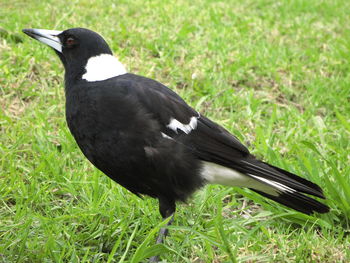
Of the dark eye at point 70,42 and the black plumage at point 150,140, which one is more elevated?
the dark eye at point 70,42

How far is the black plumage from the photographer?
7.37 feet

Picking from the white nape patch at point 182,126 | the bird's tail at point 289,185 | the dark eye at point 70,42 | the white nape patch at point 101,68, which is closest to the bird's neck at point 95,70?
the white nape patch at point 101,68

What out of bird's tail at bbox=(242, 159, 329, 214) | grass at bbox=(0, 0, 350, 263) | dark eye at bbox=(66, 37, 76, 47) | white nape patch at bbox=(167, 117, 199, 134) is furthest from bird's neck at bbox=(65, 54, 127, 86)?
bird's tail at bbox=(242, 159, 329, 214)

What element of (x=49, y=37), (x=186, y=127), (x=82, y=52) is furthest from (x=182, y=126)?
(x=49, y=37)

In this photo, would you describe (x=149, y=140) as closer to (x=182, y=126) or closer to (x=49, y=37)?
(x=182, y=126)

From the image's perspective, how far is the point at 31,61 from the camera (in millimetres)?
3855

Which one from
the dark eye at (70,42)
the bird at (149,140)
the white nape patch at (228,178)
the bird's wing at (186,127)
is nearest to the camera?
the bird at (149,140)

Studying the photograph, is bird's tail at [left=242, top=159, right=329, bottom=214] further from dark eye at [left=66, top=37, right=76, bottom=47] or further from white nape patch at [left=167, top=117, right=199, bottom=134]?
dark eye at [left=66, top=37, right=76, bottom=47]

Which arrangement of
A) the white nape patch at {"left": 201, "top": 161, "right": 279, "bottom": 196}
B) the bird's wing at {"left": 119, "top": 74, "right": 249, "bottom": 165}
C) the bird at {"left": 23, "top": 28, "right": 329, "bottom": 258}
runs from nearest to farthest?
1. the bird at {"left": 23, "top": 28, "right": 329, "bottom": 258}
2. the bird's wing at {"left": 119, "top": 74, "right": 249, "bottom": 165}
3. the white nape patch at {"left": 201, "top": 161, "right": 279, "bottom": 196}

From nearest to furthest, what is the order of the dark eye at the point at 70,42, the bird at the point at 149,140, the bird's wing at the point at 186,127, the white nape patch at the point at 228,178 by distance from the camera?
the bird at the point at 149,140
the bird's wing at the point at 186,127
the white nape patch at the point at 228,178
the dark eye at the point at 70,42

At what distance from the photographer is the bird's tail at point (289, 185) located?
2.49 metres

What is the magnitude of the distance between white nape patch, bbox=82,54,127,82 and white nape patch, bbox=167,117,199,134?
38 cm

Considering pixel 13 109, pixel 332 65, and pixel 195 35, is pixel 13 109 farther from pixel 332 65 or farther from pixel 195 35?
pixel 332 65

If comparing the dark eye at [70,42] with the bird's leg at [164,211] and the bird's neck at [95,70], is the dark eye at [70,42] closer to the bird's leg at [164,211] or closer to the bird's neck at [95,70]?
the bird's neck at [95,70]
